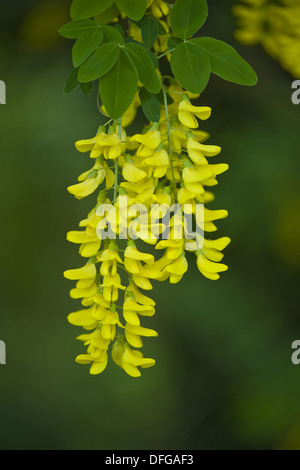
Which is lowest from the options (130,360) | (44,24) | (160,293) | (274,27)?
(130,360)

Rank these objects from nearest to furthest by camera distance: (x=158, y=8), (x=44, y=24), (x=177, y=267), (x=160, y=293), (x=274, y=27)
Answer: (x=177, y=267), (x=158, y=8), (x=274, y=27), (x=44, y=24), (x=160, y=293)

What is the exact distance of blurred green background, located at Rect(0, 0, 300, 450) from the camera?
3.43 ft

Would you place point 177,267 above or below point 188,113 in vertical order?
below

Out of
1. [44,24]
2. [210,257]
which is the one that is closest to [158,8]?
[210,257]

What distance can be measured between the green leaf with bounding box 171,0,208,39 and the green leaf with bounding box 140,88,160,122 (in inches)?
2.4

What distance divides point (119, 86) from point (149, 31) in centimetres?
9

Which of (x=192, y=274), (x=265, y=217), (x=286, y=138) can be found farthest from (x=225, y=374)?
(x=286, y=138)

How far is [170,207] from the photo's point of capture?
46 centimetres

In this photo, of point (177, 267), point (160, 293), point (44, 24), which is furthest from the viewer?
point (160, 293)

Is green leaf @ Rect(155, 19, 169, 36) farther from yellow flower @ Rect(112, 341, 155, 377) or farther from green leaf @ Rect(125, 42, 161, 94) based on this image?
yellow flower @ Rect(112, 341, 155, 377)

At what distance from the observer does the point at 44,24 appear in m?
1.03

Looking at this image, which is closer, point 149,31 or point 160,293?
point 149,31

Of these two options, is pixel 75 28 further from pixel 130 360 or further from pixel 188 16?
pixel 130 360

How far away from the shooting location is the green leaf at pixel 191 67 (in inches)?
18.4
